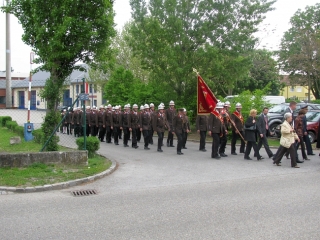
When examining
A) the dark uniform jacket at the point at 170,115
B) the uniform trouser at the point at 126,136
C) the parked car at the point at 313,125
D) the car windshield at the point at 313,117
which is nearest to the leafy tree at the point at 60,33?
the dark uniform jacket at the point at 170,115

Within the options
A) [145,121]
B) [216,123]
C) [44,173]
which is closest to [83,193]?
[44,173]

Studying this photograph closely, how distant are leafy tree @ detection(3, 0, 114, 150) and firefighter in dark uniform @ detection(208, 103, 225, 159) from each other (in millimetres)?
4386

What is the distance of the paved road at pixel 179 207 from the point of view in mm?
5738

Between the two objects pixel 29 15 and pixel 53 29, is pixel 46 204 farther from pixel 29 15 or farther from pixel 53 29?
pixel 29 15

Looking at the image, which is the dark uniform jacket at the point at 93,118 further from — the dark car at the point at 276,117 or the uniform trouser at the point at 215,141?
the dark car at the point at 276,117

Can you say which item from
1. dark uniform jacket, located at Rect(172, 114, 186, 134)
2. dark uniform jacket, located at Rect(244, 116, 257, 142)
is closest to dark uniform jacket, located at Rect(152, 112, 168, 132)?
dark uniform jacket, located at Rect(172, 114, 186, 134)

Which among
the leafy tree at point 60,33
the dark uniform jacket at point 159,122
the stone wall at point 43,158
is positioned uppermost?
the leafy tree at point 60,33

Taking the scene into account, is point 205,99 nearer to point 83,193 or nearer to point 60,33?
point 60,33

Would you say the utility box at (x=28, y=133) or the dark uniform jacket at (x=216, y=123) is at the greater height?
the dark uniform jacket at (x=216, y=123)

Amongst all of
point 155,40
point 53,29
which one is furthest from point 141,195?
point 155,40

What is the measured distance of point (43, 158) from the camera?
417 inches

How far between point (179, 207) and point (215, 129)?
665 centimetres

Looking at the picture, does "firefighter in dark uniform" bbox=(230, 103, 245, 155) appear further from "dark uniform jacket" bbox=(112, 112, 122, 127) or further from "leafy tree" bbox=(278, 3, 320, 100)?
"leafy tree" bbox=(278, 3, 320, 100)

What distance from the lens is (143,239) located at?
17.7ft
